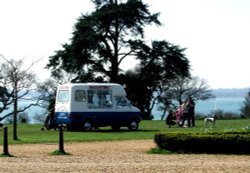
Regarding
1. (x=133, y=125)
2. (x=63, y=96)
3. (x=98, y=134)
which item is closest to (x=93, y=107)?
(x=63, y=96)

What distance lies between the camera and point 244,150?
18.9 m

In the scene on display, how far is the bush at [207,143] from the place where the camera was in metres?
19.0

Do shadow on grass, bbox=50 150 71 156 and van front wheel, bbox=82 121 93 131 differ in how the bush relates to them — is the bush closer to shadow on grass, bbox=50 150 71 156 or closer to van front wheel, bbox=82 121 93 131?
shadow on grass, bbox=50 150 71 156

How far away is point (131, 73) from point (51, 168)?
38.5 m

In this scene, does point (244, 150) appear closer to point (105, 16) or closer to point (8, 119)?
point (105, 16)

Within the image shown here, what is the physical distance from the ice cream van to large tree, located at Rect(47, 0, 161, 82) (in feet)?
61.4

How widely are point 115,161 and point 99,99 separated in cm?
1594

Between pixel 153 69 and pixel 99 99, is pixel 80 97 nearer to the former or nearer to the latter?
pixel 99 99

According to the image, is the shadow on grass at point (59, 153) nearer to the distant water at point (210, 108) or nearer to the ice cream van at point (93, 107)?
the ice cream van at point (93, 107)

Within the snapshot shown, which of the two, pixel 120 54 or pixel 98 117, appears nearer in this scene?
pixel 98 117

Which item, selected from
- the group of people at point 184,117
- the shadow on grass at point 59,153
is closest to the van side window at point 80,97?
the group of people at point 184,117

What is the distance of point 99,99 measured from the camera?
108 ft

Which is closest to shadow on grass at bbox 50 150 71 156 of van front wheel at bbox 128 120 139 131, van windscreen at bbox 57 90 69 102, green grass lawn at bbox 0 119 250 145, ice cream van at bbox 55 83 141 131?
green grass lawn at bbox 0 119 250 145

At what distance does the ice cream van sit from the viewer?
1289 inches
